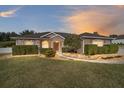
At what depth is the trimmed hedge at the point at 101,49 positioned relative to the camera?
9.94 m

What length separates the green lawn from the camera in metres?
8.58

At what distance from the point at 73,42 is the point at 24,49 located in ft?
6.53

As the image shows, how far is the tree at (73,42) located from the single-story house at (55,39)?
0.14 m

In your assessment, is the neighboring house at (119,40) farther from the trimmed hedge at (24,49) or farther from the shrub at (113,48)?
the trimmed hedge at (24,49)

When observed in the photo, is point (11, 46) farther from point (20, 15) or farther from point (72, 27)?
point (72, 27)

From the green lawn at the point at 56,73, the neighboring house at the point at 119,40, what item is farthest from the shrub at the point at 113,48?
the green lawn at the point at 56,73

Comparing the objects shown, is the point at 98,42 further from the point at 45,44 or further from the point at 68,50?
the point at 45,44

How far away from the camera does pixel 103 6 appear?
372 inches

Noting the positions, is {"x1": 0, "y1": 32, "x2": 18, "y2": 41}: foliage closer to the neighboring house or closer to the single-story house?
the single-story house

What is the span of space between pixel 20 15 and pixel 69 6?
1.82 metres

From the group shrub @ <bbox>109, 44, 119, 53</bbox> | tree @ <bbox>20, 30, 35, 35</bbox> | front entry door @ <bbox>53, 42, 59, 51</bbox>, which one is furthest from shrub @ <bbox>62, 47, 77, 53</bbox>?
tree @ <bbox>20, 30, 35, 35</bbox>

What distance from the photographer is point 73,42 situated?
10414 millimetres

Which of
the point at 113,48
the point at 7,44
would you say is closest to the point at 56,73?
the point at 7,44
